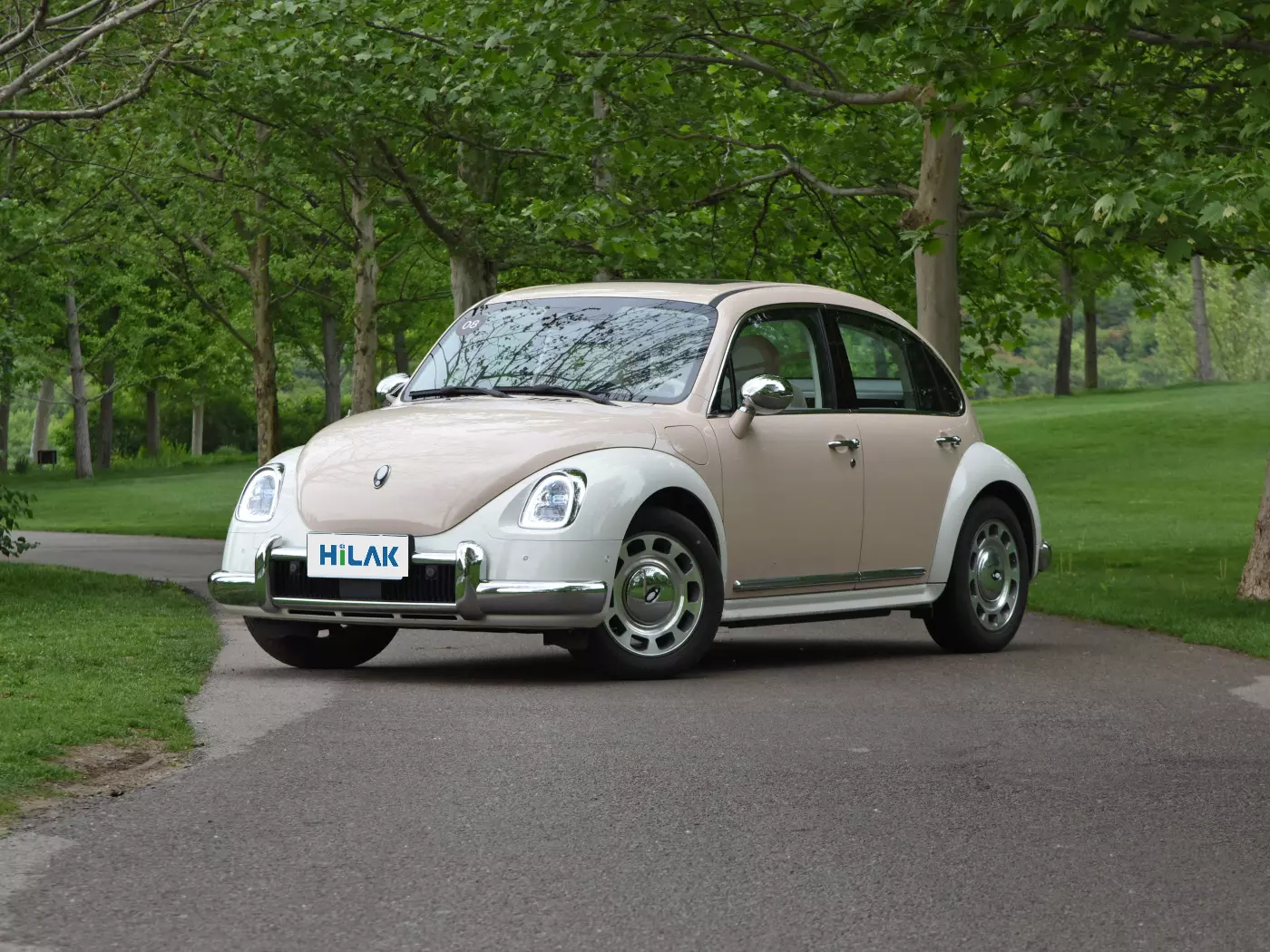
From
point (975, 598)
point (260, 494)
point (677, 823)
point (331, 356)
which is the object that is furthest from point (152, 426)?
point (677, 823)

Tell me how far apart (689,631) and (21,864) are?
4.68m

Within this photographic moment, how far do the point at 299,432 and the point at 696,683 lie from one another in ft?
212

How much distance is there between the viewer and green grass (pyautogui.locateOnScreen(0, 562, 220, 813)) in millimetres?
7367

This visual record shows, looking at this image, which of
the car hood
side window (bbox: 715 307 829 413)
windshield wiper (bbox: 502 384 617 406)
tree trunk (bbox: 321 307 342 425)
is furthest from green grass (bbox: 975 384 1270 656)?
tree trunk (bbox: 321 307 342 425)

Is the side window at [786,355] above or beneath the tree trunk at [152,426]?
above

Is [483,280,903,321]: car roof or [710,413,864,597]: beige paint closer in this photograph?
[710,413,864,597]: beige paint

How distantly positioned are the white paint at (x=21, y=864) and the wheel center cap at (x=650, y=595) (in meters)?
4.01

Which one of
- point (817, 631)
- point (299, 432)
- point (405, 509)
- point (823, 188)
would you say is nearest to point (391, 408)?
point (405, 509)

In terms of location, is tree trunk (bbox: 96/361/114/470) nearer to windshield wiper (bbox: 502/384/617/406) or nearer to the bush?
the bush

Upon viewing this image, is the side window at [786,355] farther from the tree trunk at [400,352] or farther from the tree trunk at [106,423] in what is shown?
the tree trunk at [400,352]

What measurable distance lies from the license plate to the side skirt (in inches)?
65.9

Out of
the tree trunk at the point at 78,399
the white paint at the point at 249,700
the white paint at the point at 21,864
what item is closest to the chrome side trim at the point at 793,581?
the white paint at the point at 249,700

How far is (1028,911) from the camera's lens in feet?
16.5

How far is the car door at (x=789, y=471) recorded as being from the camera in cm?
1009
